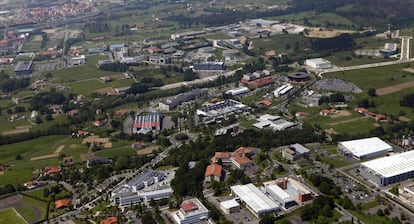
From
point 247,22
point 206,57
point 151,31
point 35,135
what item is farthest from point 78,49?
point 35,135

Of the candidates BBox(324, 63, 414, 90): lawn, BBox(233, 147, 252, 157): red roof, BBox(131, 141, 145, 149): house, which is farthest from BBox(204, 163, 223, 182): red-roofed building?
BBox(324, 63, 414, 90): lawn

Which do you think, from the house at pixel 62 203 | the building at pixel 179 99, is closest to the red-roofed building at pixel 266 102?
the building at pixel 179 99

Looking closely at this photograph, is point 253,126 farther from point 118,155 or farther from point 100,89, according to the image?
point 100,89

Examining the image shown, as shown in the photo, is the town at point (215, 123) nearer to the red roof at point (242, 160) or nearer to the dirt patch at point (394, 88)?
the red roof at point (242, 160)

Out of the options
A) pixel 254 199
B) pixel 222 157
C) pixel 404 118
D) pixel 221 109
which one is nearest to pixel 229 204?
pixel 254 199

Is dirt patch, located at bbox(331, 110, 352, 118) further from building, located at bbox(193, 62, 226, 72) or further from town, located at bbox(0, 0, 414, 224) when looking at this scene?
building, located at bbox(193, 62, 226, 72)
